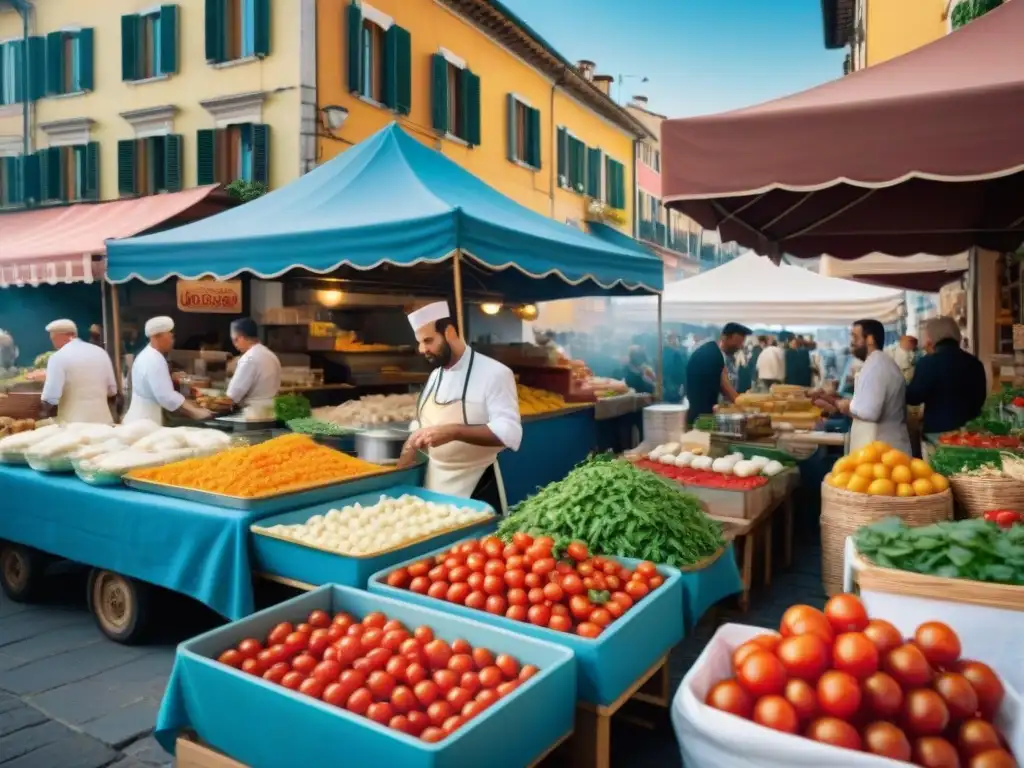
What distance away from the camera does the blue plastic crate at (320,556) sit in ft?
11.1

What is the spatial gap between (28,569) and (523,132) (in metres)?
15.1

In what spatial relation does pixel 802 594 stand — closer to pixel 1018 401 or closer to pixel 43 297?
pixel 1018 401

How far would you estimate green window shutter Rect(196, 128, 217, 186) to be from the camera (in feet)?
42.4

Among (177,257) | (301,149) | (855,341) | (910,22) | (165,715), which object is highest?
(910,22)

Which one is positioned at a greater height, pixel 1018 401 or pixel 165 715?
pixel 1018 401

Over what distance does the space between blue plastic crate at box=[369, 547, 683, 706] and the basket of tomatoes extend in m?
0.45

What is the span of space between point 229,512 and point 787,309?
959cm

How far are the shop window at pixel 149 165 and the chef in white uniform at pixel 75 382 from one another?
269 inches

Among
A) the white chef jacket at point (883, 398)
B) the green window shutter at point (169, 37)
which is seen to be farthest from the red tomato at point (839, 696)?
the green window shutter at point (169, 37)

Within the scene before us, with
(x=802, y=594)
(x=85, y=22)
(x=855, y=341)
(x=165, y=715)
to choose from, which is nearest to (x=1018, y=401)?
(x=855, y=341)

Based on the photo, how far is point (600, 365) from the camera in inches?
749

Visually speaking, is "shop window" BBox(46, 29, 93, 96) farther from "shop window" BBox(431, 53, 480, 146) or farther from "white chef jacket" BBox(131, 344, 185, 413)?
"white chef jacket" BBox(131, 344, 185, 413)

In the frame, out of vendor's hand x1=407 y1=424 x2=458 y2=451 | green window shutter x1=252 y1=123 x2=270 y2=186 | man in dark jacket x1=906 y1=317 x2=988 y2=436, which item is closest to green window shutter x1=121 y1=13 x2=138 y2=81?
green window shutter x1=252 y1=123 x2=270 y2=186

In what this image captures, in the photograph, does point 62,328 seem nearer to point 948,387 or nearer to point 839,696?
point 839,696
